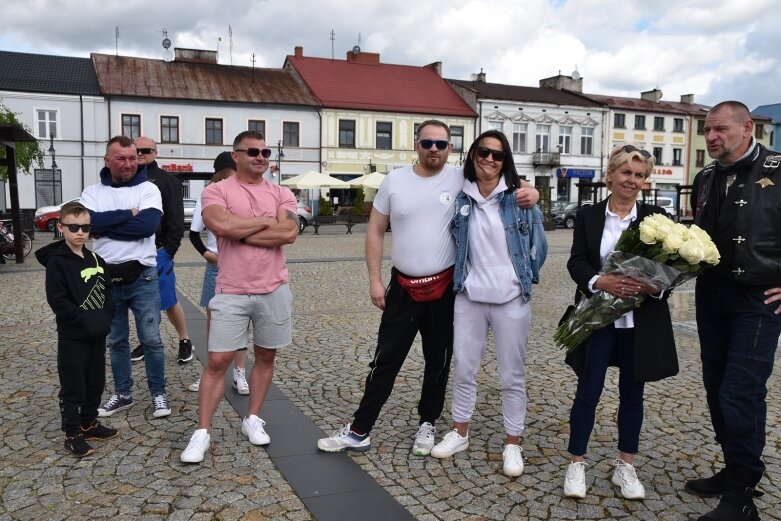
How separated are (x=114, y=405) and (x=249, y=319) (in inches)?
52.8

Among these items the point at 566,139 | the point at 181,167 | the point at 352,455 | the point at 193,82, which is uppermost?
the point at 193,82

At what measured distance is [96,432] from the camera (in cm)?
421

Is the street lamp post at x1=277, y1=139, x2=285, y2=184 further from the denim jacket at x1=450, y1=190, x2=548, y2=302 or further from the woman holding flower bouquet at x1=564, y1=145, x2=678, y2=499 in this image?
the woman holding flower bouquet at x1=564, y1=145, x2=678, y2=499

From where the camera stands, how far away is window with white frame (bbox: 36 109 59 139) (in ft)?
114

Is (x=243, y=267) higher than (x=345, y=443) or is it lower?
higher

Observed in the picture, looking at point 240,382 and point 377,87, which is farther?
point 377,87

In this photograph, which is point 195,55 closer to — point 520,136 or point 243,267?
point 520,136

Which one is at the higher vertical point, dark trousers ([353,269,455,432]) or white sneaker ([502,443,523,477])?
dark trousers ([353,269,455,432])

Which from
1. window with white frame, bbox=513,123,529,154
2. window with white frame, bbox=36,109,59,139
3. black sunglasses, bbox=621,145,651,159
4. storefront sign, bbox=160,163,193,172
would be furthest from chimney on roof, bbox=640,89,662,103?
black sunglasses, bbox=621,145,651,159

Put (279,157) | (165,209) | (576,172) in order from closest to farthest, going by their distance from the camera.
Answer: (165,209)
(279,157)
(576,172)

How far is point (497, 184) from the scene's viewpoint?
12.6 feet

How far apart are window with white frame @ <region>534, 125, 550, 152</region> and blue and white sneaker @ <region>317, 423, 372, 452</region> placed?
4409 cm

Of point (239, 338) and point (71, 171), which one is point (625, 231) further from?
point (71, 171)

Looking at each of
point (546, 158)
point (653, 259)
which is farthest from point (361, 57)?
point (653, 259)
